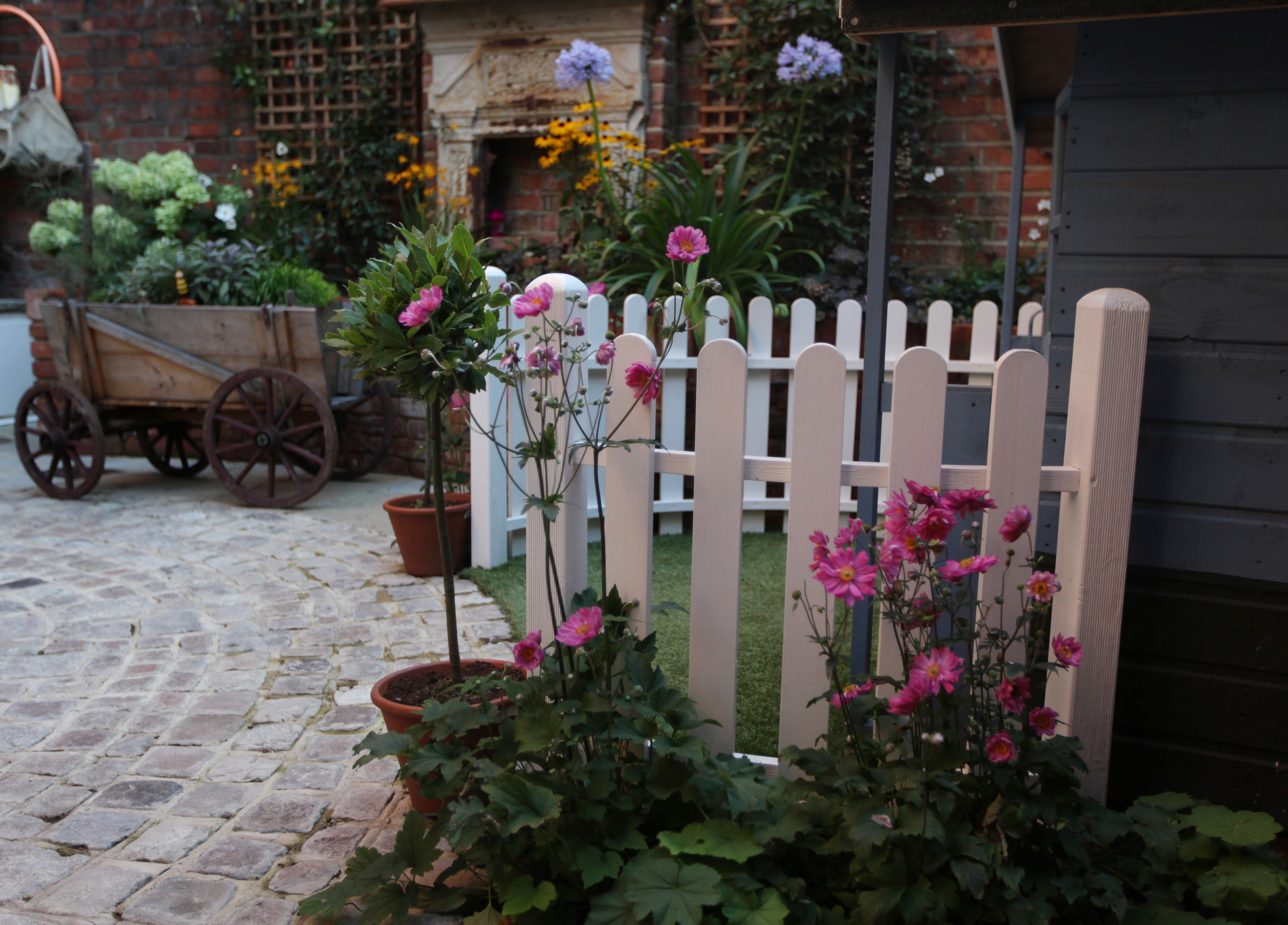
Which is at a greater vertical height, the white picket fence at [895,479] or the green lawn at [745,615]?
the white picket fence at [895,479]

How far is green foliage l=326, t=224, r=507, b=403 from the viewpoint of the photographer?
5.47 feet

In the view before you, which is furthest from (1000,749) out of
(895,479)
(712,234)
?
(712,234)

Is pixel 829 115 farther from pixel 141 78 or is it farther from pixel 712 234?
pixel 141 78

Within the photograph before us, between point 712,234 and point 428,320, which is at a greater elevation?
point 712,234

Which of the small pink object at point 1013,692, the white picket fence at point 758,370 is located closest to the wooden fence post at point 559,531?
the small pink object at point 1013,692

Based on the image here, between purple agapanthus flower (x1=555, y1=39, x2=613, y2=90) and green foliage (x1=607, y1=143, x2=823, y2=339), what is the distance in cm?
53

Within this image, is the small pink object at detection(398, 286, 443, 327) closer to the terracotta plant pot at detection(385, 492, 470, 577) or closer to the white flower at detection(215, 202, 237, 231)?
the terracotta plant pot at detection(385, 492, 470, 577)

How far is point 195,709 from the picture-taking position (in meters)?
→ 2.41

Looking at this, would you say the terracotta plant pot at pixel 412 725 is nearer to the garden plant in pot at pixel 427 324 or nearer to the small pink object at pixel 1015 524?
the garden plant in pot at pixel 427 324

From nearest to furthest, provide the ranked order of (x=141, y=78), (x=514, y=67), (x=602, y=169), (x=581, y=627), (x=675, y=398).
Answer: (x=581, y=627)
(x=675, y=398)
(x=602, y=169)
(x=514, y=67)
(x=141, y=78)

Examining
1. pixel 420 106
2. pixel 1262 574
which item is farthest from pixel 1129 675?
pixel 420 106

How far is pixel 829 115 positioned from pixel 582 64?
57.7 inches

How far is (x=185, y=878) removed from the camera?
169 cm

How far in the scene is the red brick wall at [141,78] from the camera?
22.7 ft
